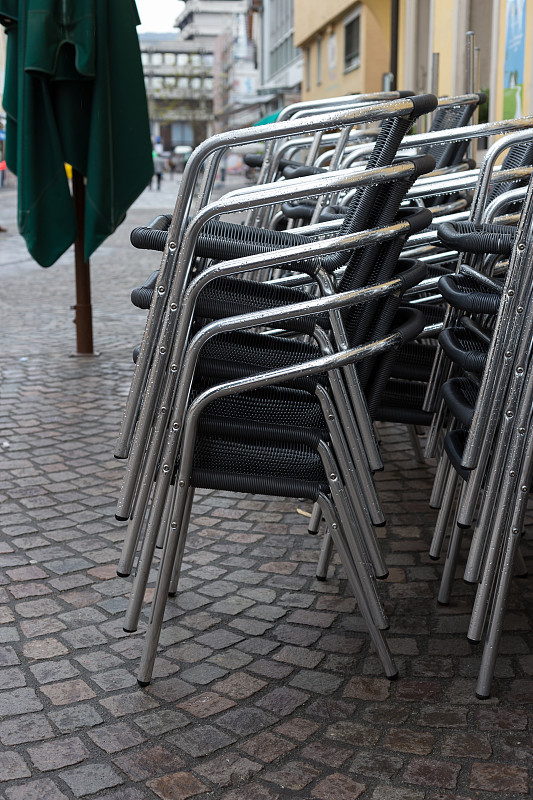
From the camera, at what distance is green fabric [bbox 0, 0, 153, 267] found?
5605 millimetres

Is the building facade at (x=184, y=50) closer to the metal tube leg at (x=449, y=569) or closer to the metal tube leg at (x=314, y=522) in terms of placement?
the metal tube leg at (x=314, y=522)

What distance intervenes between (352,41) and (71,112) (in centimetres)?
1754

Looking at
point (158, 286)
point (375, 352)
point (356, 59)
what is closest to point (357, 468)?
point (375, 352)

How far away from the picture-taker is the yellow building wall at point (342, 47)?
1995 centimetres

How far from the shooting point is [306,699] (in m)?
2.41

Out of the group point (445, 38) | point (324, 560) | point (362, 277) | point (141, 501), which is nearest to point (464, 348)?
point (362, 277)

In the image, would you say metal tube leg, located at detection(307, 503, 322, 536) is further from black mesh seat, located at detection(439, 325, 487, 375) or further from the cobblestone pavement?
black mesh seat, located at detection(439, 325, 487, 375)

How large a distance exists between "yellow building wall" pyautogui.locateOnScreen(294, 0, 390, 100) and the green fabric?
14962 mm

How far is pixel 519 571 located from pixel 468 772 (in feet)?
3.65

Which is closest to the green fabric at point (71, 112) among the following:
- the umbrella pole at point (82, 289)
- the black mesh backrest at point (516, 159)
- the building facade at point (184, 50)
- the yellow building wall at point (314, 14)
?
the umbrella pole at point (82, 289)

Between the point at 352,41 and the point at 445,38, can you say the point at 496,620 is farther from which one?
the point at 352,41

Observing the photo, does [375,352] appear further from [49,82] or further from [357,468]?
[49,82]

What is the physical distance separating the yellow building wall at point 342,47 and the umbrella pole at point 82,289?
14.5 m

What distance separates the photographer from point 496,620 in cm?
232
